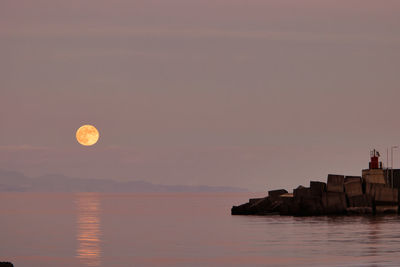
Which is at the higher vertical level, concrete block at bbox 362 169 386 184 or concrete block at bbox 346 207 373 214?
concrete block at bbox 362 169 386 184

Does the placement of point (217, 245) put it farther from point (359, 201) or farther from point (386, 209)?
point (386, 209)

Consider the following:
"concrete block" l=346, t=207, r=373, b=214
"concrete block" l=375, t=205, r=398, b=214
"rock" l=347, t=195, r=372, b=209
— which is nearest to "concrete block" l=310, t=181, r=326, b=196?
"rock" l=347, t=195, r=372, b=209

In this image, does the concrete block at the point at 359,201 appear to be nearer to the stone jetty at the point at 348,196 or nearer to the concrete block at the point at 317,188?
the stone jetty at the point at 348,196

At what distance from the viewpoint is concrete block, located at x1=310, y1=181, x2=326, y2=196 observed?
9032cm

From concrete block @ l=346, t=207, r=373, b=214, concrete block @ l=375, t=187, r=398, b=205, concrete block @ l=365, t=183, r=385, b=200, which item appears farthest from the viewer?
concrete block @ l=375, t=187, r=398, b=205

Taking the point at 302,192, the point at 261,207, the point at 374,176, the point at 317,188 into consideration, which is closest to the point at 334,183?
the point at 317,188

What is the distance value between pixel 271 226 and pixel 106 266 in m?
35.9

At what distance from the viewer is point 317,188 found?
3602 inches

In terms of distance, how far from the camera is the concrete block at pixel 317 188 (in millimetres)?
90319

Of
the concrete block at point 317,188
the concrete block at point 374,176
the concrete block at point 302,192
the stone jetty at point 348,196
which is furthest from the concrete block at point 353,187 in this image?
the concrete block at point 302,192

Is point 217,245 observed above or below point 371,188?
below

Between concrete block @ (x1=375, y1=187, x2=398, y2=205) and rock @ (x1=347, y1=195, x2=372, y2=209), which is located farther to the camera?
concrete block @ (x1=375, y1=187, x2=398, y2=205)

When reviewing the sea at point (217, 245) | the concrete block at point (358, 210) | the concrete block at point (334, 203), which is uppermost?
the concrete block at point (334, 203)

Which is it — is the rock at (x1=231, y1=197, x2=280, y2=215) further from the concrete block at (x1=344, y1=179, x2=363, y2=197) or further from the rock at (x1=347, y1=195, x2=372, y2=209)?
the concrete block at (x1=344, y1=179, x2=363, y2=197)
